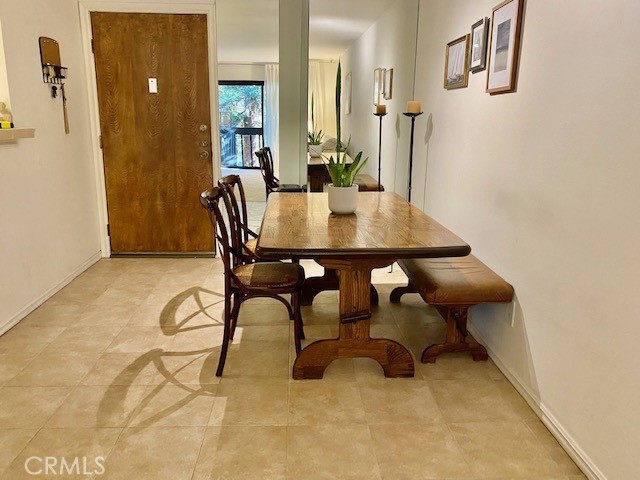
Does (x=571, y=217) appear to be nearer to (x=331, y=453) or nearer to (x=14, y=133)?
(x=331, y=453)

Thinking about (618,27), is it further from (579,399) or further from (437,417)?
(437,417)

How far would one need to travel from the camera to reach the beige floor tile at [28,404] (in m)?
2.07

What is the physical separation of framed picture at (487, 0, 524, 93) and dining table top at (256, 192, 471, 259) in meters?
0.77

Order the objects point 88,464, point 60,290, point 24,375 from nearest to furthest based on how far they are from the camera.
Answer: point 88,464 < point 24,375 < point 60,290

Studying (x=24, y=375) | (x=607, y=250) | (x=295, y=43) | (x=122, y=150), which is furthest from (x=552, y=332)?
(x=122, y=150)

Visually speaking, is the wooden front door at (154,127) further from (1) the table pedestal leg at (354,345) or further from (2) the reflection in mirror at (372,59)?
(1) the table pedestal leg at (354,345)

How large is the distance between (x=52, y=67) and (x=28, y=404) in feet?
7.70

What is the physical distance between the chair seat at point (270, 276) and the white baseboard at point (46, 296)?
1.43 metres

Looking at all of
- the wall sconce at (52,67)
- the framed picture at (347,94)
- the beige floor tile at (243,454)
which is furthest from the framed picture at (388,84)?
the beige floor tile at (243,454)

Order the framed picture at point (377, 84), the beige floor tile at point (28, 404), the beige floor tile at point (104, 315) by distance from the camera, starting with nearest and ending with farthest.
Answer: the beige floor tile at point (28, 404), the beige floor tile at point (104, 315), the framed picture at point (377, 84)

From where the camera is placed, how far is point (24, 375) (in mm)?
2441

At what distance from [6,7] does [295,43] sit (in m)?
2.07

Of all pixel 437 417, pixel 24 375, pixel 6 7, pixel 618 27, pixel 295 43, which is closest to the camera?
pixel 618 27

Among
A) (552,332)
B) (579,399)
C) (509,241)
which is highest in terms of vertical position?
(509,241)
